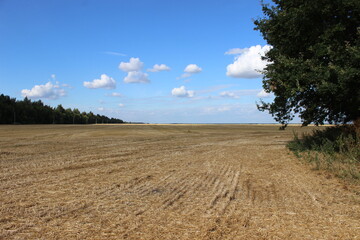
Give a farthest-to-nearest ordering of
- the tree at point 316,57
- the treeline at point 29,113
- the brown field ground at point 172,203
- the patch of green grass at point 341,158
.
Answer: the treeline at point 29,113 → the tree at point 316,57 → the patch of green grass at point 341,158 → the brown field ground at point 172,203

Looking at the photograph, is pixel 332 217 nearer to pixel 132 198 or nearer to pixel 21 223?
pixel 132 198

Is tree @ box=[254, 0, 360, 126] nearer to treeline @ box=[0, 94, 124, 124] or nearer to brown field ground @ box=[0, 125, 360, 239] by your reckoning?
brown field ground @ box=[0, 125, 360, 239]

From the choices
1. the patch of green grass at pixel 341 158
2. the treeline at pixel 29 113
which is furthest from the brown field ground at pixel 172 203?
the treeline at pixel 29 113

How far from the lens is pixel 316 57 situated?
39.8 ft

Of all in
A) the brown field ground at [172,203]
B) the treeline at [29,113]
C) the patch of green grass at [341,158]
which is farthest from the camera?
the treeline at [29,113]

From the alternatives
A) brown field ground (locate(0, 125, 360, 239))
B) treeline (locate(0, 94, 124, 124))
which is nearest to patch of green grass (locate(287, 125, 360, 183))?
brown field ground (locate(0, 125, 360, 239))

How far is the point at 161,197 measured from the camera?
6027 mm

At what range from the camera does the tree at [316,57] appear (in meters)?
11.0

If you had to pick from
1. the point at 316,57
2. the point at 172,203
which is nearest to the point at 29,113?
the point at 316,57

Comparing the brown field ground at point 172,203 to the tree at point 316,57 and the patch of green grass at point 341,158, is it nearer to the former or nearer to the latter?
the patch of green grass at point 341,158

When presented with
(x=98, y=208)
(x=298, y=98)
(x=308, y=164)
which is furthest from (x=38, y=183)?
(x=298, y=98)

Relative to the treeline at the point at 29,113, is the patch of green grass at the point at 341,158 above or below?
below

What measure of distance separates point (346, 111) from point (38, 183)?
48.9 feet

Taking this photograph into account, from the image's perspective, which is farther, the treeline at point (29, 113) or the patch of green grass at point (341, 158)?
the treeline at point (29, 113)
